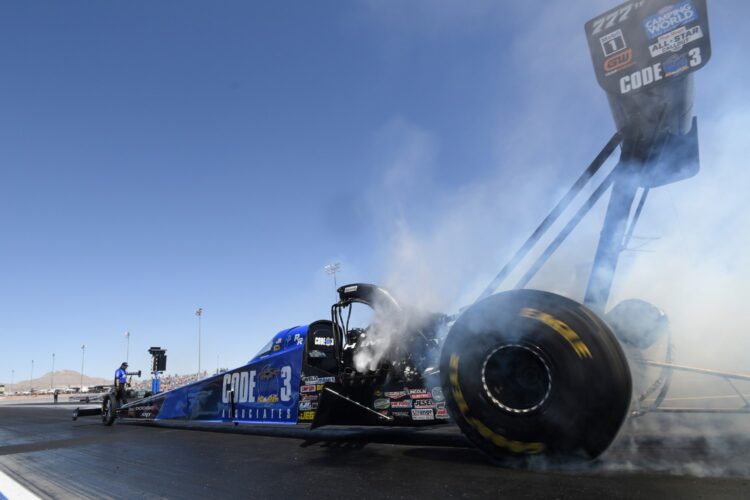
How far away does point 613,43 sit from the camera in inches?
150

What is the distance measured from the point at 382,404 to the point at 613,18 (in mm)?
4626

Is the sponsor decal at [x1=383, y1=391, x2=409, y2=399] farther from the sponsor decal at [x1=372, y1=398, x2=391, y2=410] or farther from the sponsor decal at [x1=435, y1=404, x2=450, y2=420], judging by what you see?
the sponsor decal at [x1=435, y1=404, x2=450, y2=420]

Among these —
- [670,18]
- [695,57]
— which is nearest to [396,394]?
[695,57]

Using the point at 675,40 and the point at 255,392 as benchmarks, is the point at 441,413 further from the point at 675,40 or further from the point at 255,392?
the point at 675,40

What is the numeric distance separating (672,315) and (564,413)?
250 cm

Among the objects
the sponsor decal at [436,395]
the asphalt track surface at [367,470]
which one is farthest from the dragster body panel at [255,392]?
the sponsor decal at [436,395]

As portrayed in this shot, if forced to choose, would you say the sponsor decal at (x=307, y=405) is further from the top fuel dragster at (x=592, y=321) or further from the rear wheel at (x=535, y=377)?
the rear wheel at (x=535, y=377)

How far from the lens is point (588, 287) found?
4.60 m

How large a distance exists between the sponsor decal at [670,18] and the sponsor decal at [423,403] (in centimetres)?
413

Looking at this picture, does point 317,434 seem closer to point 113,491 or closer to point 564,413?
point 113,491

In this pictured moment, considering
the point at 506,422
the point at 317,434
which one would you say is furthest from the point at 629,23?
the point at 317,434

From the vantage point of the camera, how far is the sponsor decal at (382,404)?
18.6ft

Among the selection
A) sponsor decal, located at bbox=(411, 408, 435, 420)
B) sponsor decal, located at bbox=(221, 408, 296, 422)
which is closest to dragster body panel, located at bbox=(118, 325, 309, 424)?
sponsor decal, located at bbox=(221, 408, 296, 422)

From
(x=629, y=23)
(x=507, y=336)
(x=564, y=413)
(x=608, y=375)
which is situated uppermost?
(x=629, y=23)
